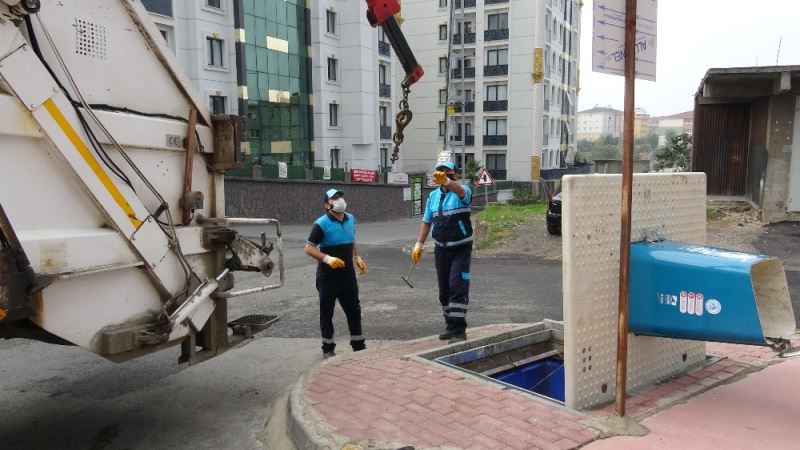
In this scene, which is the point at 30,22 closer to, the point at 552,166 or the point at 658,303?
the point at 658,303

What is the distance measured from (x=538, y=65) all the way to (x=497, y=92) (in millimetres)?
3878

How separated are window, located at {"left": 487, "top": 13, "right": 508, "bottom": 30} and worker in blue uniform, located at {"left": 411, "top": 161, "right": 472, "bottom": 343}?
137ft

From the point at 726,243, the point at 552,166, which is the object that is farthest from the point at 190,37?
the point at 552,166

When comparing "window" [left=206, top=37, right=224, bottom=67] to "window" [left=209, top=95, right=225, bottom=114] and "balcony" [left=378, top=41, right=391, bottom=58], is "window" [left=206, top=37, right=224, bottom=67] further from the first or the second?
"balcony" [left=378, top=41, right=391, bottom=58]

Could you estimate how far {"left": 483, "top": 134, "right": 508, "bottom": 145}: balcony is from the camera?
45438mm

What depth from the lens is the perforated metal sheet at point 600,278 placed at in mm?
3768

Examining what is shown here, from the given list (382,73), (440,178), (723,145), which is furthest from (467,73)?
(440,178)

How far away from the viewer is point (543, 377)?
5.51 m

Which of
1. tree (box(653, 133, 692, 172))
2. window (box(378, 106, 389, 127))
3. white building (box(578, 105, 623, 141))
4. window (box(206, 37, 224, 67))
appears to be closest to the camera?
tree (box(653, 133, 692, 172))

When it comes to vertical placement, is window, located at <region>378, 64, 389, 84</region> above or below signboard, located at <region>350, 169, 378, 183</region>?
above


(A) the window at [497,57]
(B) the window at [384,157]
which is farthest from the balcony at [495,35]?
(B) the window at [384,157]

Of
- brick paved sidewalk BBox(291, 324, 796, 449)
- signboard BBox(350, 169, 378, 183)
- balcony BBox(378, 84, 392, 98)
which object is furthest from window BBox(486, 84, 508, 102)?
brick paved sidewalk BBox(291, 324, 796, 449)

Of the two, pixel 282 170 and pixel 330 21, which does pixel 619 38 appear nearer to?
pixel 282 170

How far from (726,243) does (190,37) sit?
22181mm
